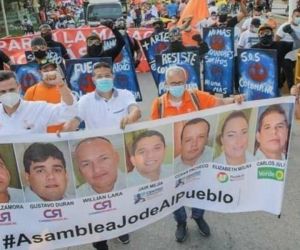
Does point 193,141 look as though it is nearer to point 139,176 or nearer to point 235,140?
point 235,140

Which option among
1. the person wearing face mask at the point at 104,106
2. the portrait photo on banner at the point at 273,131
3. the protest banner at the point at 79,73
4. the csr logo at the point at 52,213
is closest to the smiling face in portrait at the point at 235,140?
the portrait photo on banner at the point at 273,131

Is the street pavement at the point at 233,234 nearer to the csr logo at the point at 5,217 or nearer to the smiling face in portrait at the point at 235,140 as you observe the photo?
the smiling face in portrait at the point at 235,140

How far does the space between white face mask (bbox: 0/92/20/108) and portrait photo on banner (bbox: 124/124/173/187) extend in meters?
0.92

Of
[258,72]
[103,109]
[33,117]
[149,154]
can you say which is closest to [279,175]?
[149,154]

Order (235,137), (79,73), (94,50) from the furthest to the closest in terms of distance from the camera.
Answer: (94,50)
(79,73)
(235,137)

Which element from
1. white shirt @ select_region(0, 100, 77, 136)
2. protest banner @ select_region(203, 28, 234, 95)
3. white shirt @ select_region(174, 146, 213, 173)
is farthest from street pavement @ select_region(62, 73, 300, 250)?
protest banner @ select_region(203, 28, 234, 95)

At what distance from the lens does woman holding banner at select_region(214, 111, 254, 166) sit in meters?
3.98

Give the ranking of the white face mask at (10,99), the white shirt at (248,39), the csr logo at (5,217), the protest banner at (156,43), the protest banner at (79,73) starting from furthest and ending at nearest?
1. the protest banner at (156,43)
2. the white shirt at (248,39)
3. the protest banner at (79,73)
4. the white face mask at (10,99)
5. the csr logo at (5,217)

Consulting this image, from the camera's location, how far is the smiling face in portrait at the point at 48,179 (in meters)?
3.73

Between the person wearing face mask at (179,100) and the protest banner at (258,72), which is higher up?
the person wearing face mask at (179,100)

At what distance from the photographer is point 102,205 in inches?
152

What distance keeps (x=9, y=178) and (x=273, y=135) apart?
2.05 metres

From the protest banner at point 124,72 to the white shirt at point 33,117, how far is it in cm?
558

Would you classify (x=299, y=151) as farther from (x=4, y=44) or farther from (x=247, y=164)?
(x=4, y=44)
